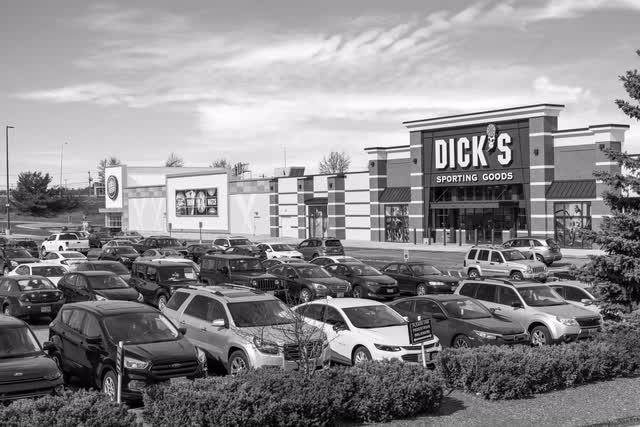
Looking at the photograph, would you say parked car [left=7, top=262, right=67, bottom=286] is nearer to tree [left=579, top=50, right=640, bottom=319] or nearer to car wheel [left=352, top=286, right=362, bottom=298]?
car wheel [left=352, top=286, right=362, bottom=298]

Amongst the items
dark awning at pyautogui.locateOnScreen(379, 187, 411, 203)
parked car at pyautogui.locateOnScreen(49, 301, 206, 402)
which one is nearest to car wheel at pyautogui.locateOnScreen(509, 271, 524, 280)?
parked car at pyautogui.locateOnScreen(49, 301, 206, 402)

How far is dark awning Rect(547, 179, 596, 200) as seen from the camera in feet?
162

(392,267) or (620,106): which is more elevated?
(620,106)

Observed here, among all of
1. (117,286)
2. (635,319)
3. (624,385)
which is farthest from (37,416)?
(117,286)

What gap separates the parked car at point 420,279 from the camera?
88.8ft

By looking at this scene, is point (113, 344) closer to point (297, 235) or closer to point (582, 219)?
point (582, 219)

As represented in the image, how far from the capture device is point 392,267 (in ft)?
97.2

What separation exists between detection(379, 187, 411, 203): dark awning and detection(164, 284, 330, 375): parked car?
4615cm

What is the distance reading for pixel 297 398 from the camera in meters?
10.1

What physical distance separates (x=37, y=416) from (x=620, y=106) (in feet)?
48.7

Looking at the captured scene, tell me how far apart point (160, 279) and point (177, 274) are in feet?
2.22

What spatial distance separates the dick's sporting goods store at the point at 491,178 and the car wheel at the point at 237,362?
3899 centimetres

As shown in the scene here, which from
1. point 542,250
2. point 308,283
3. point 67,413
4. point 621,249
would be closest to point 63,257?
point 308,283

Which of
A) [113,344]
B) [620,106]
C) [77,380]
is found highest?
[620,106]
